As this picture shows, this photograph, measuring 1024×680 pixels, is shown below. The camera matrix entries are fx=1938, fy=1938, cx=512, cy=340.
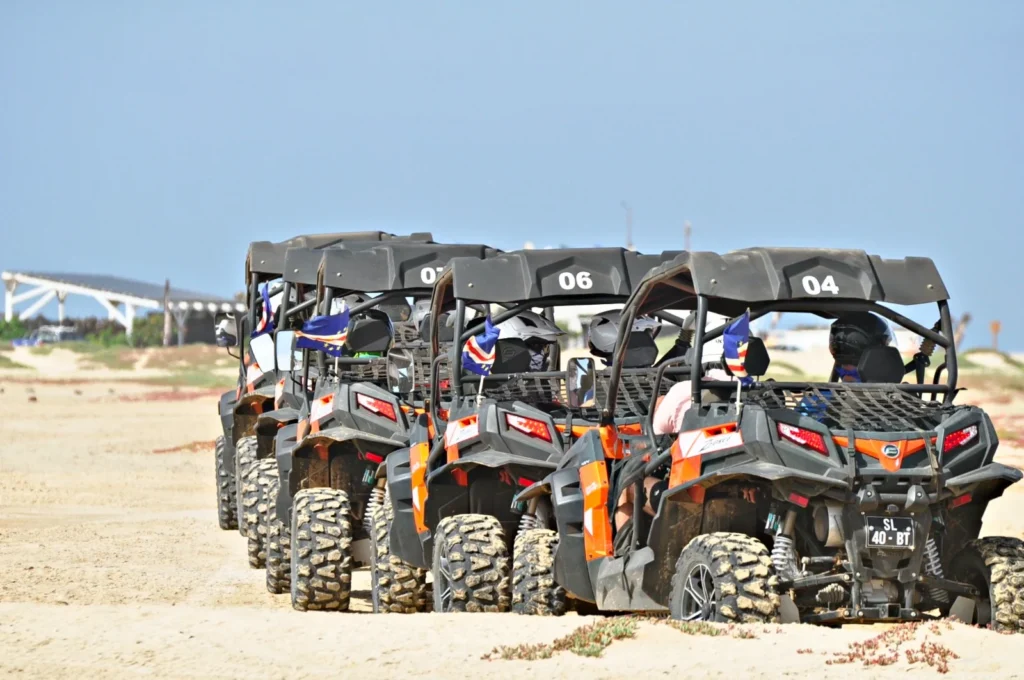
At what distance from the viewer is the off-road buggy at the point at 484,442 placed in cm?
1177

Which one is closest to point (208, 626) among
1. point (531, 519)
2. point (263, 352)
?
point (531, 519)

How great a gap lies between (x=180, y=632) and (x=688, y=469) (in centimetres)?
268

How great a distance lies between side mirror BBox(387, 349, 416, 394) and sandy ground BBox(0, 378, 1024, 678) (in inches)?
65.8

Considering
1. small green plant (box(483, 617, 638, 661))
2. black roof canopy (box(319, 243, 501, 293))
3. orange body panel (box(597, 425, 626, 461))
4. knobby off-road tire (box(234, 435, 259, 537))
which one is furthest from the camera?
knobby off-road tire (box(234, 435, 259, 537))

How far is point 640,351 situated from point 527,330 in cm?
82

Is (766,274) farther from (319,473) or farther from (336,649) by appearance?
(319,473)

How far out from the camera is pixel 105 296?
108m

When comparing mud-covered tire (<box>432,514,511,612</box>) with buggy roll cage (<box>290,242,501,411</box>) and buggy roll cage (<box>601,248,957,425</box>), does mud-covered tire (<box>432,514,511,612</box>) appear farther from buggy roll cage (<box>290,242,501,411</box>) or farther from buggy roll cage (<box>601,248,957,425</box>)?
buggy roll cage (<box>290,242,501,411</box>)

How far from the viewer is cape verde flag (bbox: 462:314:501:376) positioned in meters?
12.7

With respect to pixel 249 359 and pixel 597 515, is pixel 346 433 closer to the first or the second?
pixel 597 515

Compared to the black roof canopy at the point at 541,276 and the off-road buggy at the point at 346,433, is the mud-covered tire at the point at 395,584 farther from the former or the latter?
the black roof canopy at the point at 541,276

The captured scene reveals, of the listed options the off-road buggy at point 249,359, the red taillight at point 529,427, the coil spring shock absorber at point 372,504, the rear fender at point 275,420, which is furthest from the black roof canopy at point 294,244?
the red taillight at point 529,427

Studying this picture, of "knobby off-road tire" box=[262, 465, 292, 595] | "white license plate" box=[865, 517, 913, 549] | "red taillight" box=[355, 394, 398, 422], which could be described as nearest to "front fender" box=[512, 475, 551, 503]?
"white license plate" box=[865, 517, 913, 549]

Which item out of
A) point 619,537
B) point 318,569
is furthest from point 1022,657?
point 318,569
